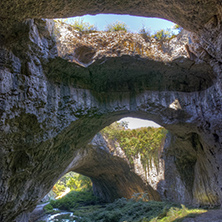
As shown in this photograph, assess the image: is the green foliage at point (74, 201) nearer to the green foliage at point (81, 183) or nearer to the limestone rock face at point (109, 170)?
the green foliage at point (81, 183)

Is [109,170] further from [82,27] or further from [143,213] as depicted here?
[82,27]

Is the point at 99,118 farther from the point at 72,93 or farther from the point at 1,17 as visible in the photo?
the point at 1,17

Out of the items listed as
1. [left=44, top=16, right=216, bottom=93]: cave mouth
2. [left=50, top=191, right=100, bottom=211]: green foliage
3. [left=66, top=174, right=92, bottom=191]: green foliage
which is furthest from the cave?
[left=66, top=174, right=92, bottom=191]: green foliage

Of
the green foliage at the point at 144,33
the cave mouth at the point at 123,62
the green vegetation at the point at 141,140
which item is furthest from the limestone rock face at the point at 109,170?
the green foliage at the point at 144,33

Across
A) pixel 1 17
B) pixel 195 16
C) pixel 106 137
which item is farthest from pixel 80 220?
pixel 195 16

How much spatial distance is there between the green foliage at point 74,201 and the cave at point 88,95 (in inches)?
293

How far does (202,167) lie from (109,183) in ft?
29.1

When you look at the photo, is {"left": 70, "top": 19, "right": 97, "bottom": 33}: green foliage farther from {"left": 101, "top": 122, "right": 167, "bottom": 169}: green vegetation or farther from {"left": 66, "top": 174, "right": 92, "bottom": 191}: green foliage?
{"left": 66, "top": 174, "right": 92, "bottom": 191}: green foliage

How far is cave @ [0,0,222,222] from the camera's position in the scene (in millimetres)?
4551

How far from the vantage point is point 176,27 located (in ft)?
23.9

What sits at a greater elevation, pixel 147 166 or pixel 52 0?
pixel 52 0

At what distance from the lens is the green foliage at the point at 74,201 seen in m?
14.4

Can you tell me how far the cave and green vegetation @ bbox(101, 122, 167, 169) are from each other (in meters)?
2.06

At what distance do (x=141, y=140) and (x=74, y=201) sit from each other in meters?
8.44
